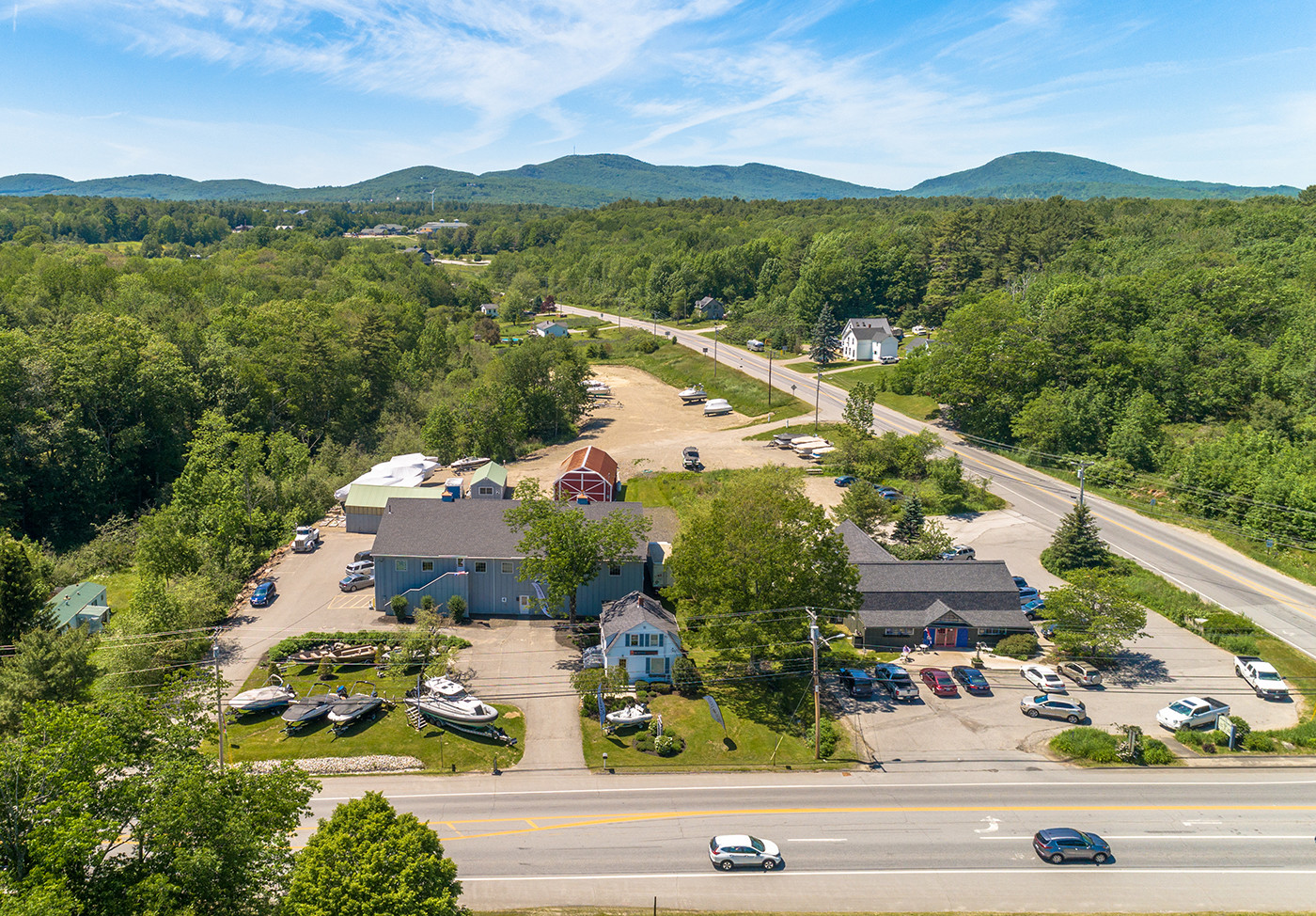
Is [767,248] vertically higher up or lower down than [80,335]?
higher up

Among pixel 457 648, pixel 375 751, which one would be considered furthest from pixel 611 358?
pixel 375 751

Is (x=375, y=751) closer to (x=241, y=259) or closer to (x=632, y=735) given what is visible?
(x=632, y=735)

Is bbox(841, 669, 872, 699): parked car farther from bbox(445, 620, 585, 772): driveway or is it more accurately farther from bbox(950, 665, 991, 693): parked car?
bbox(445, 620, 585, 772): driveway

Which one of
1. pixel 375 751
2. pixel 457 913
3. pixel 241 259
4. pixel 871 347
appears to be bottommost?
pixel 375 751

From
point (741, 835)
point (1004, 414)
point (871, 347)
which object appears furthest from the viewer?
point (871, 347)

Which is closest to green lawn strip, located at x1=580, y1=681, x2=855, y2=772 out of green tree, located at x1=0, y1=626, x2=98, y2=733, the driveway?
the driveway

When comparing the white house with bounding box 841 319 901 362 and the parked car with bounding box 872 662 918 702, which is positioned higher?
the white house with bounding box 841 319 901 362

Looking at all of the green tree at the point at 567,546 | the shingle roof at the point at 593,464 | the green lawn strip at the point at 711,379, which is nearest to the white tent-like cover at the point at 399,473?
the shingle roof at the point at 593,464
